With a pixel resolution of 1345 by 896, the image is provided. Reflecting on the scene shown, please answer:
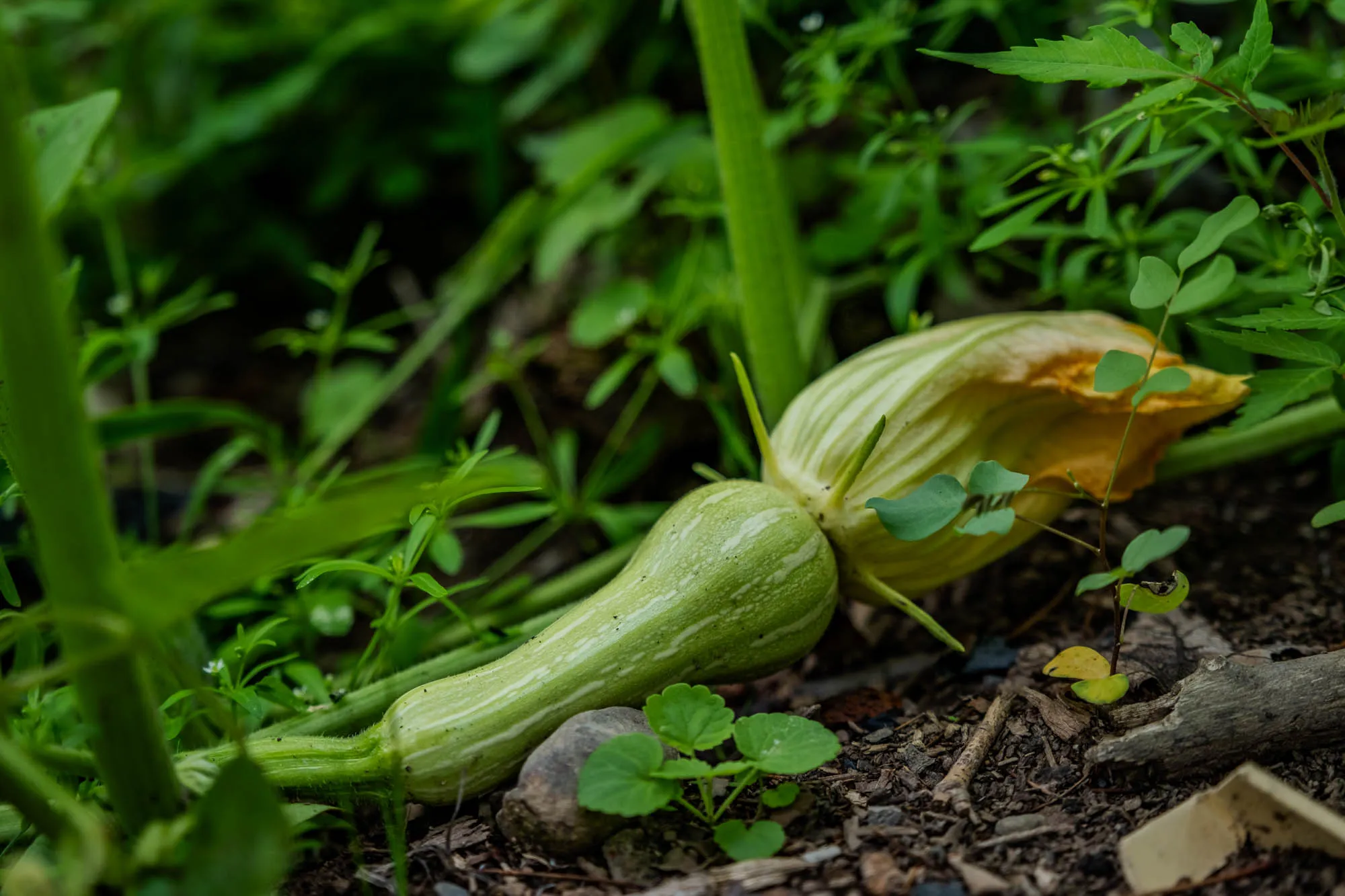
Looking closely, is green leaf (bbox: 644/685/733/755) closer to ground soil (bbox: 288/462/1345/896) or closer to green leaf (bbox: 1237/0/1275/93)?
ground soil (bbox: 288/462/1345/896)

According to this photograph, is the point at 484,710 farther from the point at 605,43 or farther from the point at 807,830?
the point at 605,43

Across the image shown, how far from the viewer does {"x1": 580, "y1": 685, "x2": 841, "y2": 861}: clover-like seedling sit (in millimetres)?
1207

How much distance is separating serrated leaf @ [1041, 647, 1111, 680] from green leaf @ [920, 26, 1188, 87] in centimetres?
72

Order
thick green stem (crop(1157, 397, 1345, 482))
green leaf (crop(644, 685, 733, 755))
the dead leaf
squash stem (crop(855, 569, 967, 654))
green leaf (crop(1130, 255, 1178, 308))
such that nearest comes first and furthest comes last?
the dead leaf → green leaf (crop(644, 685, 733, 755)) → green leaf (crop(1130, 255, 1178, 308)) → squash stem (crop(855, 569, 967, 654)) → thick green stem (crop(1157, 397, 1345, 482))

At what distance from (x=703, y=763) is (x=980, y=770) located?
41 centimetres

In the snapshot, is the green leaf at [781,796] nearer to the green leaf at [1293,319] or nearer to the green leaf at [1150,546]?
the green leaf at [1150,546]

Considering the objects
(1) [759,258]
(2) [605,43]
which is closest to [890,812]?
(1) [759,258]

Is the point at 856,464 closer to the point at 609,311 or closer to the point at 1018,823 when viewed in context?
the point at 1018,823

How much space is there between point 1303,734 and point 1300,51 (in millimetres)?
1171

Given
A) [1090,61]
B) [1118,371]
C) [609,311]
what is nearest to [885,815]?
[1118,371]

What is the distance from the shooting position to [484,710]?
141cm

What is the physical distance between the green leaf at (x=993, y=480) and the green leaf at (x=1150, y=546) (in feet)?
0.48

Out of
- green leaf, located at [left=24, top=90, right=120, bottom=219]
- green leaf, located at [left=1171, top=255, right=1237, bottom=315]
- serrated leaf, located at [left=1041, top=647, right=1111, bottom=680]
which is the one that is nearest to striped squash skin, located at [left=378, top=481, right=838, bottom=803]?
serrated leaf, located at [left=1041, top=647, right=1111, bottom=680]

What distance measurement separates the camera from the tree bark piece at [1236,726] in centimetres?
130
